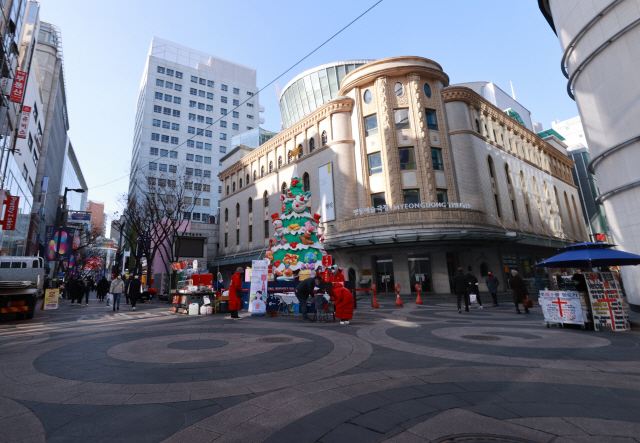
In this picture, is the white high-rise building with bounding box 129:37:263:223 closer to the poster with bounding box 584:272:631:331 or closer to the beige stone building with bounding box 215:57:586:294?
the beige stone building with bounding box 215:57:586:294

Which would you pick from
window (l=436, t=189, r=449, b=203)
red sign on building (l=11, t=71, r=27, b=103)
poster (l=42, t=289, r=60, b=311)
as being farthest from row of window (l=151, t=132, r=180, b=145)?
window (l=436, t=189, r=449, b=203)

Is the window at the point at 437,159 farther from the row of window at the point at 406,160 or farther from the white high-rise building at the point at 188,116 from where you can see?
the white high-rise building at the point at 188,116

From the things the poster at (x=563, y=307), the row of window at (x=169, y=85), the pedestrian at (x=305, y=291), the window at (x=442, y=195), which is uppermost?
the row of window at (x=169, y=85)

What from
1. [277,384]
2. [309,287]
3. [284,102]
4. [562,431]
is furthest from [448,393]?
[284,102]

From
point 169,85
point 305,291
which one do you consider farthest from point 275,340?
point 169,85

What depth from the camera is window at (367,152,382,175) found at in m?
28.8

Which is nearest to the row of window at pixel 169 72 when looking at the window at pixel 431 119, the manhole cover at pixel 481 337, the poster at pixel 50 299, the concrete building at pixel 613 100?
the window at pixel 431 119

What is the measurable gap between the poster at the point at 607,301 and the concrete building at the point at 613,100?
5236 millimetres

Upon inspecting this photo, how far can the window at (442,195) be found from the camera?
27.8m

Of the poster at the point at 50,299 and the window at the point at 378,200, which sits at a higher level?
the window at the point at 378,200

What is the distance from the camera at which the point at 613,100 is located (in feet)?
43.6

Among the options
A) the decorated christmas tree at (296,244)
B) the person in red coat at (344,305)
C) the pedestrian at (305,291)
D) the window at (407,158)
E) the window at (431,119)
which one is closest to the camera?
the person in red coat at (344,305)

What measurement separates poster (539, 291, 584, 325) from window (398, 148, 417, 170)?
19264 millimetres

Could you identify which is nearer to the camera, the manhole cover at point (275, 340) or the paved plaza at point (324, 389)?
the paved plaza at point (324, 389)
